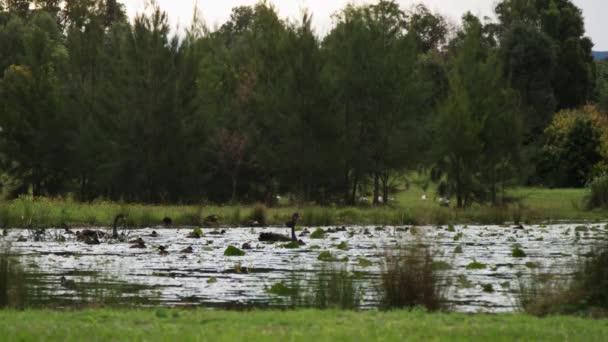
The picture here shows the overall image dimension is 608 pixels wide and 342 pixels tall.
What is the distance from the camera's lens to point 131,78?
50.9 meters

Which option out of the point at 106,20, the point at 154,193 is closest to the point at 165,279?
the point at 154,193

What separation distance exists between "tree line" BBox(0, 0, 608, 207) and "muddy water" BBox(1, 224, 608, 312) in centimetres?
1261

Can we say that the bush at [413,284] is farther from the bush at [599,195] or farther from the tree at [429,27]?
the tree at [429,27]

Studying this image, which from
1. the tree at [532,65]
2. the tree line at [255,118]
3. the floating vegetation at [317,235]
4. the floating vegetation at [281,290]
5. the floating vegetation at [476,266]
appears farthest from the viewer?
the tree at [532,65]

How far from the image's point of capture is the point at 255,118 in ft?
172

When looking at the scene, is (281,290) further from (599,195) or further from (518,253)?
(599,195)

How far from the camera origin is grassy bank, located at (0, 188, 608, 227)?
3919 cm

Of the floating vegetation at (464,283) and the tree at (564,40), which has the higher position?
the tree at (564,40)

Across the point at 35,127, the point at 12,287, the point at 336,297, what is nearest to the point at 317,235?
the point at 336,297

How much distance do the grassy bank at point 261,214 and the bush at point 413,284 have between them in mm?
20241

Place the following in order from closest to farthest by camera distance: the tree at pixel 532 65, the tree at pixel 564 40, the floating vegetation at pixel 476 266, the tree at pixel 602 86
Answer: the floating vegetation at pixel 476 266
the tree at pixel 532 65
the tree at pixel 564 40
the tree at pixel 602 86

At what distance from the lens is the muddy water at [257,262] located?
19.4 m

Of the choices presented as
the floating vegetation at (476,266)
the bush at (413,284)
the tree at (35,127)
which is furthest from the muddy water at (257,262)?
the tree at (35,127)

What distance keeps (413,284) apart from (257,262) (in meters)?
9.80
